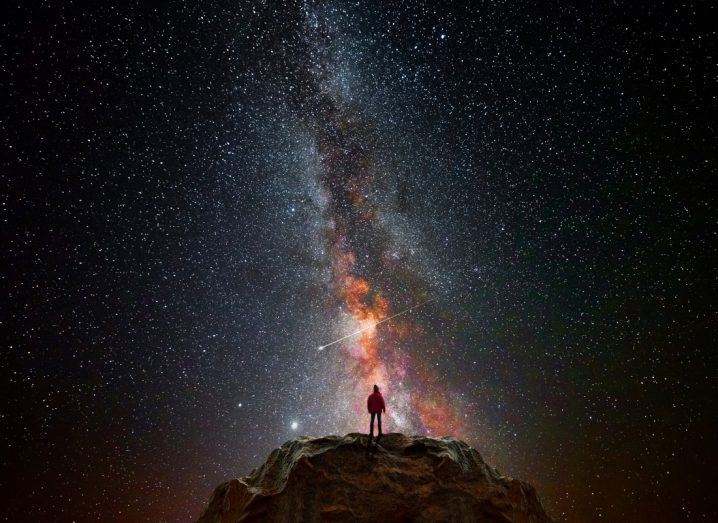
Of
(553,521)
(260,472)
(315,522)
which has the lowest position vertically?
(553,521)

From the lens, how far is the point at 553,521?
1479 cm

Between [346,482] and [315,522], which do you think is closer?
[315,522]

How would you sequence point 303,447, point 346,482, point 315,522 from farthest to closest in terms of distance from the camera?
point 303,447
point 346,482
point 315,522

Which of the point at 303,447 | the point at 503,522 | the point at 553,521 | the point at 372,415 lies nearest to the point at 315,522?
the point at 303,447

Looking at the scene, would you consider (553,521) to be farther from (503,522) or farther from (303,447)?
(303,447)

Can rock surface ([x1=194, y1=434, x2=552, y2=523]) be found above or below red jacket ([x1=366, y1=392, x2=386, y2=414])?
below

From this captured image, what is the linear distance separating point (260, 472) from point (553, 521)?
1090 cm

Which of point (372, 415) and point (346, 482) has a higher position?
point (372, 415)

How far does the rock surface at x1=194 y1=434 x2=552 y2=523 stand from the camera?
12555 millimetres

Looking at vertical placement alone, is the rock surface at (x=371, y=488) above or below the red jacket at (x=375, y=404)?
below

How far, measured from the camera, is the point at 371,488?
12.9m

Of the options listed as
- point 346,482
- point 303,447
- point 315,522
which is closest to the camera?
point 315,522

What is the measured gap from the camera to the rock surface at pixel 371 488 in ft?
41.2

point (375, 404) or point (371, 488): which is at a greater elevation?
point (375, 404)
